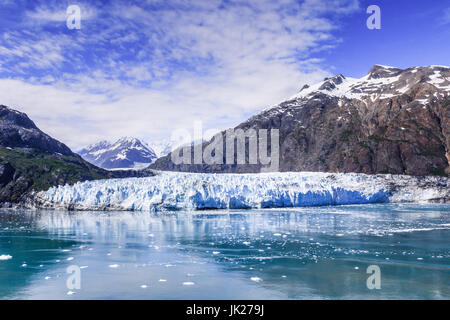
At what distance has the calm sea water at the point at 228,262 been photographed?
12.7m

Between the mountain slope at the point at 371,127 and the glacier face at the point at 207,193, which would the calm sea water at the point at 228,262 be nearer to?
the glacier face at the point at 207,193

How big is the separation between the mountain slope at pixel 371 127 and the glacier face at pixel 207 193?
2330 inches

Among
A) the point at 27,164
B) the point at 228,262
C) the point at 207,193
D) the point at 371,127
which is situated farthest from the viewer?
the point at 371,127

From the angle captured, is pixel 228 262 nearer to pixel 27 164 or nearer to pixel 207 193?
pixel 207 193

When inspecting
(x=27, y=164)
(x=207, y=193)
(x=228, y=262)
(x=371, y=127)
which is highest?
(x=371, y=127)

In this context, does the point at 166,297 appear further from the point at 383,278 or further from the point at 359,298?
the point at 383,278

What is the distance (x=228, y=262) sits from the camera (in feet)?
56.7

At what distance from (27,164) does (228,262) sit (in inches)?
3280

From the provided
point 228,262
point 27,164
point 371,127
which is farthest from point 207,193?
point 371,127

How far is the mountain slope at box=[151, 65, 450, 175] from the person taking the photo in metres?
117

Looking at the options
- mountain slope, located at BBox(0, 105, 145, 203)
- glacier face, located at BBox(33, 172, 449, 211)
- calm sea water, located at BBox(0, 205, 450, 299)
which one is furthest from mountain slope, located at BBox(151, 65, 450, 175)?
calm sea water, located at BBox(0, 205, 450, 299)

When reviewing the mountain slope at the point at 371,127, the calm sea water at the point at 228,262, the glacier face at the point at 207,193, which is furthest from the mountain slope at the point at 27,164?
the mountain slope at the point at 371,127

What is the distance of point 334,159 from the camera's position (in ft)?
458
